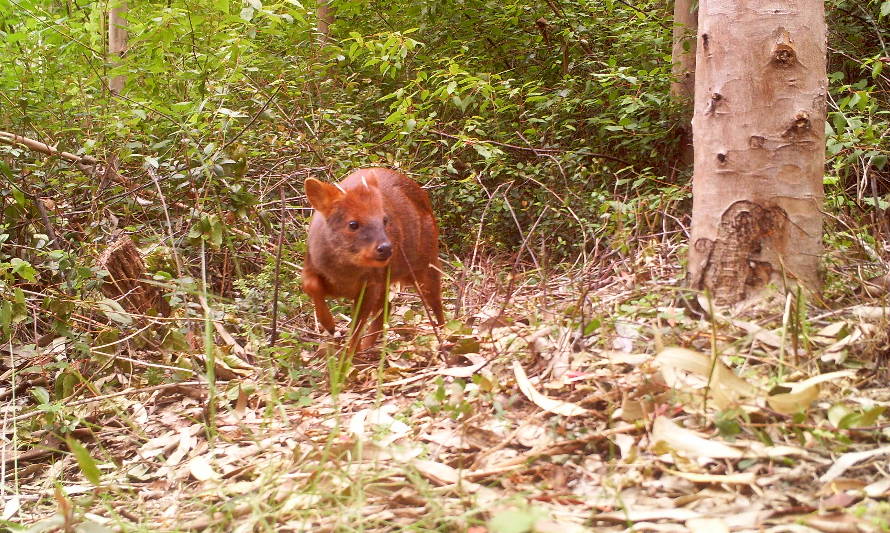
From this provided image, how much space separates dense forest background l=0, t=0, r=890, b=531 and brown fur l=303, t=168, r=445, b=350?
313mm

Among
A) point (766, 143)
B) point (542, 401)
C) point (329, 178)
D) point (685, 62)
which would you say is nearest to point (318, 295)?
point (329, 178)

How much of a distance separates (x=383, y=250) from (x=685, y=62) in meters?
4.86

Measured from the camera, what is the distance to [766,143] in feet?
11.8

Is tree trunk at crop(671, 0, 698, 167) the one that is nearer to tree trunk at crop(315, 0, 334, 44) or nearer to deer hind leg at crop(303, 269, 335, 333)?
deer hind leg at crop(303, 269, 335, 333)

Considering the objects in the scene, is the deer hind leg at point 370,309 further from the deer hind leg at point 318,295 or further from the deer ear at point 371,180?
the deer ear at point 371,180

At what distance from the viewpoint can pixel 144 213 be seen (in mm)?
6578

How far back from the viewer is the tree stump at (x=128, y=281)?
5512mm

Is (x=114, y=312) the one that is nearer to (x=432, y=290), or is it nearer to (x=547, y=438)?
(x=432, y=290)

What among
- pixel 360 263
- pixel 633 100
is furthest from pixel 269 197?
pixel 633 100

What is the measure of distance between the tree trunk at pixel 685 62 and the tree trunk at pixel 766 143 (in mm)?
4597

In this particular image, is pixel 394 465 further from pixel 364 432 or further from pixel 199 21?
pixel 199 21

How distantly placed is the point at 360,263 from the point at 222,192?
1.43m

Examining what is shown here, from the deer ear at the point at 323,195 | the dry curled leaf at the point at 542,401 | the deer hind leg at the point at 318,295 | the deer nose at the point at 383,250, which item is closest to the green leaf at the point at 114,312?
the deer hind leg at the point at 318,295

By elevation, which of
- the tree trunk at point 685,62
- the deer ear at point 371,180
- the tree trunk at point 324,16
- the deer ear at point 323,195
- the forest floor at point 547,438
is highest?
the tree trunk at point 324,16
